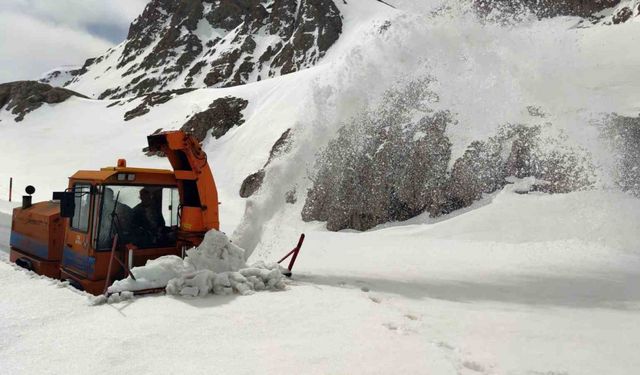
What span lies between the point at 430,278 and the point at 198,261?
378 cm

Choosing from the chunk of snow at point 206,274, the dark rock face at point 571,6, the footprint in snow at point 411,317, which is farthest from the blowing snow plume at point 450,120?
the dark rock face at point 571,6

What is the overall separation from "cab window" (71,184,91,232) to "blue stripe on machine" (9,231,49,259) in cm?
130

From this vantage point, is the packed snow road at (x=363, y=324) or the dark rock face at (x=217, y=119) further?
the dark rock face at (x=217, y=119)

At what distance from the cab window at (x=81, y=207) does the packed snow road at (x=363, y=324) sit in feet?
2.82

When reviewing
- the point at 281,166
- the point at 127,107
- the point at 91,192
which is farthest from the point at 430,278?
the point at 127,107

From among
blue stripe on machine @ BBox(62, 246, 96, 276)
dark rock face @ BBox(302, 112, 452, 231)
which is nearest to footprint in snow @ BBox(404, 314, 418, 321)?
blue stripe on machine @ BBox(62, 246, 96, 276)

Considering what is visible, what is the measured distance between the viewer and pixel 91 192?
6.16m

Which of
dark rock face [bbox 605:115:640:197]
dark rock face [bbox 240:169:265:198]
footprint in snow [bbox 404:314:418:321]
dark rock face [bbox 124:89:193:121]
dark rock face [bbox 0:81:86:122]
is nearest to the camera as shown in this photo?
footprint in snow [bbox 404:314:418:321]

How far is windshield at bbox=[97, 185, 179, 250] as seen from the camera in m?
6.20

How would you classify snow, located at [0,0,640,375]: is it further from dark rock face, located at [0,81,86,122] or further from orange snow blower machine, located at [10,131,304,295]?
dark rock face, located at [0,81,86,122]

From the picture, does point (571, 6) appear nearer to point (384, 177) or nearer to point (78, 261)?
point (384, 177)

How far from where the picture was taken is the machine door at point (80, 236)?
624cm

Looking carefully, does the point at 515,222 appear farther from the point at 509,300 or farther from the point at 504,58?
the point at 509,300

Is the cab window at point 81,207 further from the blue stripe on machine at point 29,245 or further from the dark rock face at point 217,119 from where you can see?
the dark rock face at point 217,119
